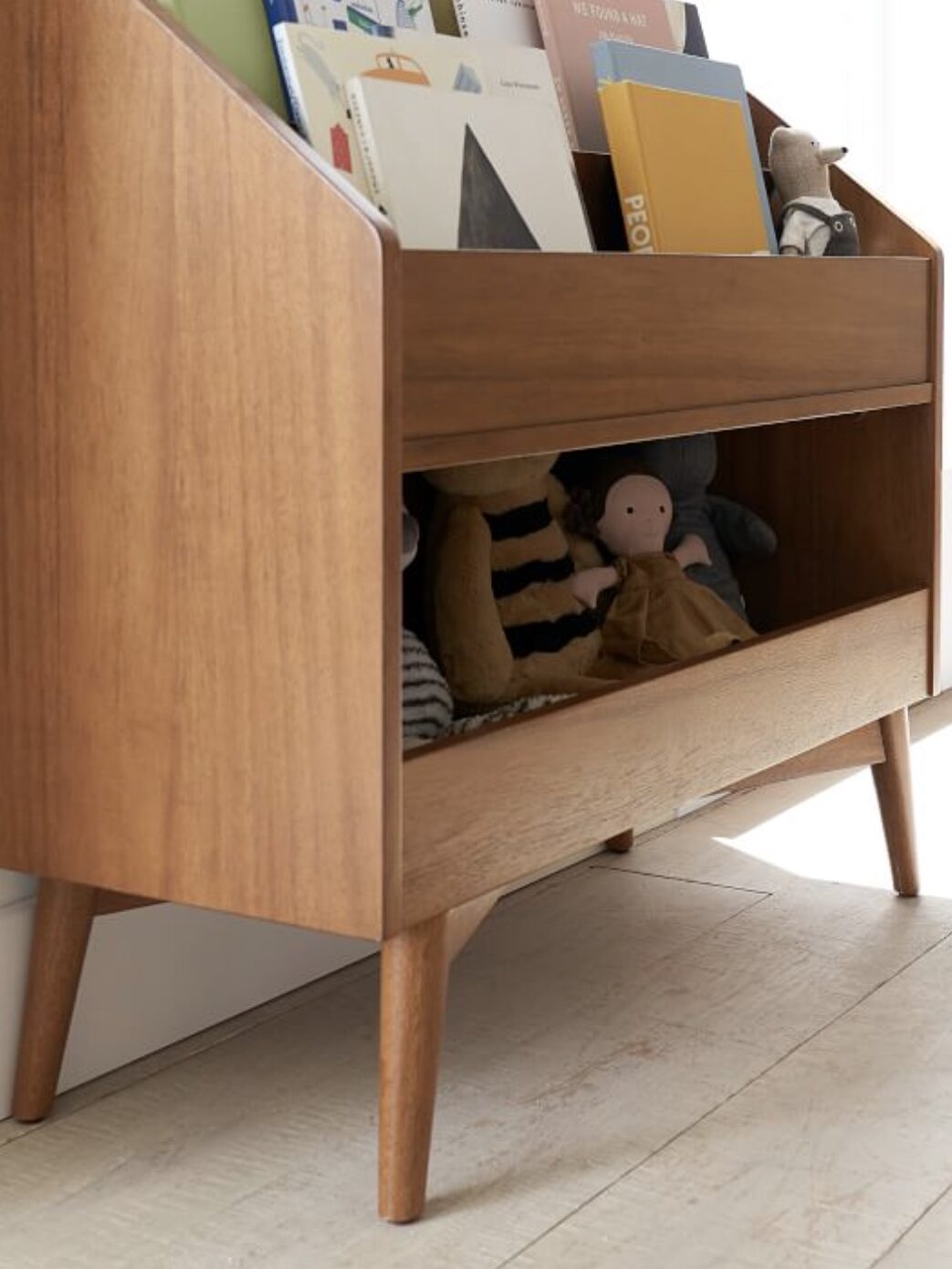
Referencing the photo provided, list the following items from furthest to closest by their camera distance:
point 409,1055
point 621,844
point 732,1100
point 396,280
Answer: point 621,844 < point 732,1100 < point 409,1055 < point 396,280

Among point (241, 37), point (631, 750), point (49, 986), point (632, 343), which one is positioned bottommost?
point (49, 986)

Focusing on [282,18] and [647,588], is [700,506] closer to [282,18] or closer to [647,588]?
[647,588]

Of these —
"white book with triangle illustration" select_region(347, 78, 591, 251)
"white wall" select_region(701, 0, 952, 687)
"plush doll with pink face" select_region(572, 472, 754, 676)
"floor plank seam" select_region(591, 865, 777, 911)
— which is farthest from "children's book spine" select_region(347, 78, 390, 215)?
"white wall" select_region(701, 0, 952, 687)

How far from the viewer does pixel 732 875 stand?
80.1 inches

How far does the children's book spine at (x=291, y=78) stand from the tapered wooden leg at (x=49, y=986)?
0.58 metres

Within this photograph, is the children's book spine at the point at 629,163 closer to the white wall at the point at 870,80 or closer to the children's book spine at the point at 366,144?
the children's book spine at the point at 366,144

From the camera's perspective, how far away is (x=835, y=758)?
72.7 inches

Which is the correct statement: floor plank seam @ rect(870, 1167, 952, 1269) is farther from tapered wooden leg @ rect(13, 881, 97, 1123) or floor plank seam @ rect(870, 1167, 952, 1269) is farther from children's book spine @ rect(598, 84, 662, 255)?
children's book spine @ rect(598, 84, 662, 255)

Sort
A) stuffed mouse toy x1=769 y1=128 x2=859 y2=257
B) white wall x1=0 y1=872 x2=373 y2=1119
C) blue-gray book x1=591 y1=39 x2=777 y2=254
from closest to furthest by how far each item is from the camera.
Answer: white wall x1=0 y1=872 x2=373 y2=1119
blue-gray book x1=591 y1=39 x2=777 y2=254
stuffed mouse toy x1=769 y1=128 x2=859 y2=257

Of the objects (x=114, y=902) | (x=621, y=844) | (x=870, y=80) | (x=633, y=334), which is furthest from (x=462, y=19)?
(x=870, y=80)

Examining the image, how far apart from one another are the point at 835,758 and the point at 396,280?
931mm

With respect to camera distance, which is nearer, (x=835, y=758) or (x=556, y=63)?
(x=556, y=63)

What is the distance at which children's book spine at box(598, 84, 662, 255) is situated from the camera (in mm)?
1619

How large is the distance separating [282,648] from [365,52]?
511 millimetres
